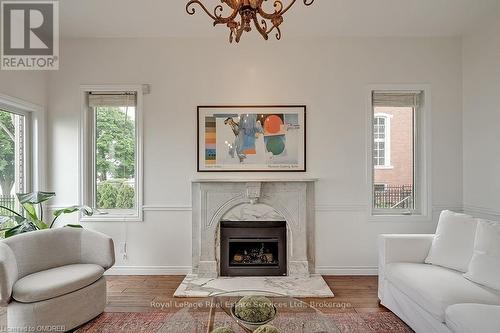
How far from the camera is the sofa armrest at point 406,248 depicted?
8.47 feet

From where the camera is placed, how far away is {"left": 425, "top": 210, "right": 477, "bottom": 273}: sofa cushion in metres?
2.31

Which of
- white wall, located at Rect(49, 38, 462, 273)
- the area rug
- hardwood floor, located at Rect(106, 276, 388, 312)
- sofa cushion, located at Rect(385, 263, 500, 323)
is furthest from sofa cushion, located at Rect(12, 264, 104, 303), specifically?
sofa cushion, located at Rect(385, 263, 500, 323)

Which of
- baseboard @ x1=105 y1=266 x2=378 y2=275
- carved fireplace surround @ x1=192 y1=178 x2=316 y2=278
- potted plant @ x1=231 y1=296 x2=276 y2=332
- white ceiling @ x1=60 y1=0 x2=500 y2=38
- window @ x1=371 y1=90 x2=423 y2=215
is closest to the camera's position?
potted plant @ x1=231 y1=296 x2=276 y2=332

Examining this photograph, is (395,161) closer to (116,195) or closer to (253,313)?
(253,313)

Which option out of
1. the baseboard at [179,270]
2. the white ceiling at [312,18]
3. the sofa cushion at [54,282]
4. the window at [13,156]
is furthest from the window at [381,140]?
the window at [13,156]

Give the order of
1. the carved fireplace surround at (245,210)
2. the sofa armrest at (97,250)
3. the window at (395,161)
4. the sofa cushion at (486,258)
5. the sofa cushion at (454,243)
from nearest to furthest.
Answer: the sofa cushion at (486,258) → the sofa cushion at (454,243) → the sofa armrest at (97,250) → the carved fireplace surround at (245,210) → the window at (395,161)

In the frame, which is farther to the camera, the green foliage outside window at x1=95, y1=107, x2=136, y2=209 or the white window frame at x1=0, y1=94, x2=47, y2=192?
the green foliage outside window at x1=95, y1=107, x2=136, y2=209

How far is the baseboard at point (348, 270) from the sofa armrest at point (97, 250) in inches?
90.3

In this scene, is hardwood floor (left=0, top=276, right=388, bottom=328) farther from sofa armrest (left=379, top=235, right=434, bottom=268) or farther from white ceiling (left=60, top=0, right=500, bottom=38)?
white ceiling (left=60, top=0, right=500, bottom=38)

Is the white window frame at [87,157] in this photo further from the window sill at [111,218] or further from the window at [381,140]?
the window at [381,140]

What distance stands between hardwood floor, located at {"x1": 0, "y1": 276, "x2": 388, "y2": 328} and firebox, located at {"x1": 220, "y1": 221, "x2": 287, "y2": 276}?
566mm

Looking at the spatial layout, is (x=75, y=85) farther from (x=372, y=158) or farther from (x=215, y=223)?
(x=372, y=158)

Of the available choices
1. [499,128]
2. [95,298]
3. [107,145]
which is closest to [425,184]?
[499,128]

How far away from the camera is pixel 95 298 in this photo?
2.45 meters
